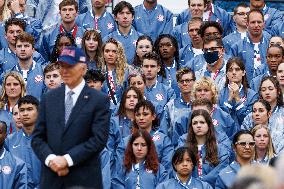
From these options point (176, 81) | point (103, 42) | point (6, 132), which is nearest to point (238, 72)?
point (176, 81)

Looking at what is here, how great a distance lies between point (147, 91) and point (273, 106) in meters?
1.66

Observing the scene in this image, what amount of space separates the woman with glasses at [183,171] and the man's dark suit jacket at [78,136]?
2.53m

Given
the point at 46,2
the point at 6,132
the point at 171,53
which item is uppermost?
the point at 46,2

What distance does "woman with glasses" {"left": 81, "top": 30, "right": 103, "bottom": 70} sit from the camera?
10.9m

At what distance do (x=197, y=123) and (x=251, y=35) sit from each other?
3.07 m

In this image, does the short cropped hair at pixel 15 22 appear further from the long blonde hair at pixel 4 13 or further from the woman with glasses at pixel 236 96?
the woman with glasses at pixel 236 96

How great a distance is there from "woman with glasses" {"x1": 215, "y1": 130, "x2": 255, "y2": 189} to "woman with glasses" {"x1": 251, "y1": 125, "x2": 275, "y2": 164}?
0.16 meters

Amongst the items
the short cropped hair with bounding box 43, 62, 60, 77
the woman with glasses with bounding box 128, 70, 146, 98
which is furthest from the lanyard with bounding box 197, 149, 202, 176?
the short cropped hair with bounding box 43, 62, 60, 77

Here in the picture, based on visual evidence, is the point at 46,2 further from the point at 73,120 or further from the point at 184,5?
the point at 73,120

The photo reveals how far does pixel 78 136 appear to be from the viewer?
598 cm

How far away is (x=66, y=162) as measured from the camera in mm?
5875

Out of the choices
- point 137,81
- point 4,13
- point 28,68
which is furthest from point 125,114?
point 4,13

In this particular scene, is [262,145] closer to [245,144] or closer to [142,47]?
[245,144]

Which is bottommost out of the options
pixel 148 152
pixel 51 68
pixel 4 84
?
pixel 148 152
